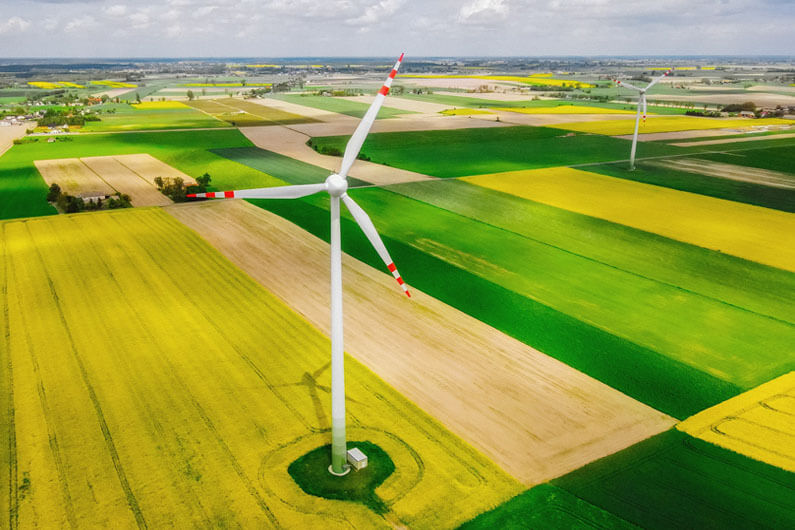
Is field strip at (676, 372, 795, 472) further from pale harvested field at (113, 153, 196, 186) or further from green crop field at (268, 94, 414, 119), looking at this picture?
green crop field at (268, 94, 414, 119)

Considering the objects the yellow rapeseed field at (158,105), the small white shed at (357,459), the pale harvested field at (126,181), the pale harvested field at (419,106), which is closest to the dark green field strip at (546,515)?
the small white shed at (357,459)

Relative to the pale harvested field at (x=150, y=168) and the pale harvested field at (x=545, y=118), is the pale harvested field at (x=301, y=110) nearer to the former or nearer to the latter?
the pale harvested field at (x=545, y=118)

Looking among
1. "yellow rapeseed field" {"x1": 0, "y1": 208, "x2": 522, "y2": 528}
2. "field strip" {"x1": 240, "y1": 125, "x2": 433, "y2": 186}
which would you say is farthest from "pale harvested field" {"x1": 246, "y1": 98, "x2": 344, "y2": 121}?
"yellow rapeseed field" {"x1": 0, "y1": 208, "x2": 522, "y2": 528}

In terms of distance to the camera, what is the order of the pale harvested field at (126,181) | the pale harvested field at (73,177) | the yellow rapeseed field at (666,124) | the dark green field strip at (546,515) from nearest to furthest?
the dark green field strip at (546,515) → the pale harvested field at (126,181) → the pale harvested field at (73,177) → the yellow rapeseed field at (666,124)

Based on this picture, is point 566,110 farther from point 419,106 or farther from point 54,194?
point 54,194

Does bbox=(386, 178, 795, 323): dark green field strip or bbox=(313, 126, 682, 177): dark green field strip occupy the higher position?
bbox=(313, 126, 682, 177): dark green field strip

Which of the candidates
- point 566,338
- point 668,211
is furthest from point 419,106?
point 566,338
